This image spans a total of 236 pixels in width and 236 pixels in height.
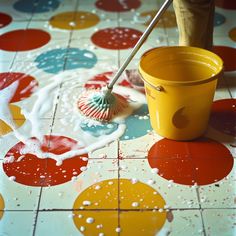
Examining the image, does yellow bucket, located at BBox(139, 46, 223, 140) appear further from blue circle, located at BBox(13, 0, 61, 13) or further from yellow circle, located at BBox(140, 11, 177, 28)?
blue circle, located at BBox(13, 0, 61, 13)

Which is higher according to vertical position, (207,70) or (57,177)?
(207,70)

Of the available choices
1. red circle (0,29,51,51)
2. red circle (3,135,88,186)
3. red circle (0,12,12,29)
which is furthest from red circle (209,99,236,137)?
red circle (0,12,12,29)

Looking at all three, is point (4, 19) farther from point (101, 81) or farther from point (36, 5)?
point (101, 81)

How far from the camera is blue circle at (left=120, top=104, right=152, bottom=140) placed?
149cm

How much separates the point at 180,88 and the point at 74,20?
3.90 ft

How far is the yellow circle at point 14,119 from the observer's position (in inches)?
59.9

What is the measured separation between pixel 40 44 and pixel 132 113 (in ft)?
2.42

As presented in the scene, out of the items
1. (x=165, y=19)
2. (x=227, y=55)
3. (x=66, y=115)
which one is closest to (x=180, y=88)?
(x=66, y=115)

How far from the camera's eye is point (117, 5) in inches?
97.7

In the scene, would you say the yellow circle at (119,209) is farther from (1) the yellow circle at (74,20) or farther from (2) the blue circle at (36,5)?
(2) the blue circle at (36,5)

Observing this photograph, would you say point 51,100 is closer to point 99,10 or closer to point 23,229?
point 23,229

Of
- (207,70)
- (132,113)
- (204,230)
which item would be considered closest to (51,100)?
(132,113)

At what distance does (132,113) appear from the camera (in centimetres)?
161

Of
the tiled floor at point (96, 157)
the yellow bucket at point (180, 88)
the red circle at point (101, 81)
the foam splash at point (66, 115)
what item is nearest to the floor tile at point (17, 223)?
the tiled floor at point (96, 157)
